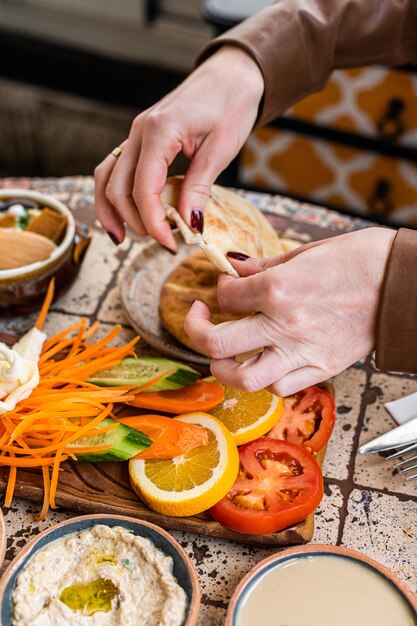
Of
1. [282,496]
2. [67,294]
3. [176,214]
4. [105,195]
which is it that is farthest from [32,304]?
[282,496]

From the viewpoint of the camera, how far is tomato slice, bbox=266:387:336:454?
1.88 m

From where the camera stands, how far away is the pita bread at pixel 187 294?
2.19 m

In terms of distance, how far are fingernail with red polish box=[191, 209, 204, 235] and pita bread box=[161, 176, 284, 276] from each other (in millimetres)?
14

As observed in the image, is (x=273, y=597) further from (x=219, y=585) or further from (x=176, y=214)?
(x=176, y=214)

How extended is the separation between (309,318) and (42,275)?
976 mm

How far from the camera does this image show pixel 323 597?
1536 mm

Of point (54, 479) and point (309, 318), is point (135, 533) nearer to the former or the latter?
point (54, 479)

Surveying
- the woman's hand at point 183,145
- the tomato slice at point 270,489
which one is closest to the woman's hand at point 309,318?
the tomato slice at point 270,489

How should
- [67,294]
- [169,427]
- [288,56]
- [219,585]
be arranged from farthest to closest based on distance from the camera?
[67,294] → [288,56] → [169,427] → [219,585]

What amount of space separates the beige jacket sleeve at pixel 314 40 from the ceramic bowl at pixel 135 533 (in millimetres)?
1340

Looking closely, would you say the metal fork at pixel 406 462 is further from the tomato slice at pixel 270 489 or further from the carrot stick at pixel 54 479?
the carrot stick at pixel 54 479

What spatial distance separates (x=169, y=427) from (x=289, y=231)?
1.11 m

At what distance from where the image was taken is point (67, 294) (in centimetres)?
249

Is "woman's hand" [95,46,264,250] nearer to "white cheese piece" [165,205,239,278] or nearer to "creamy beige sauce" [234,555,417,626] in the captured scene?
"white cheese piece" [165,205,239,278]
